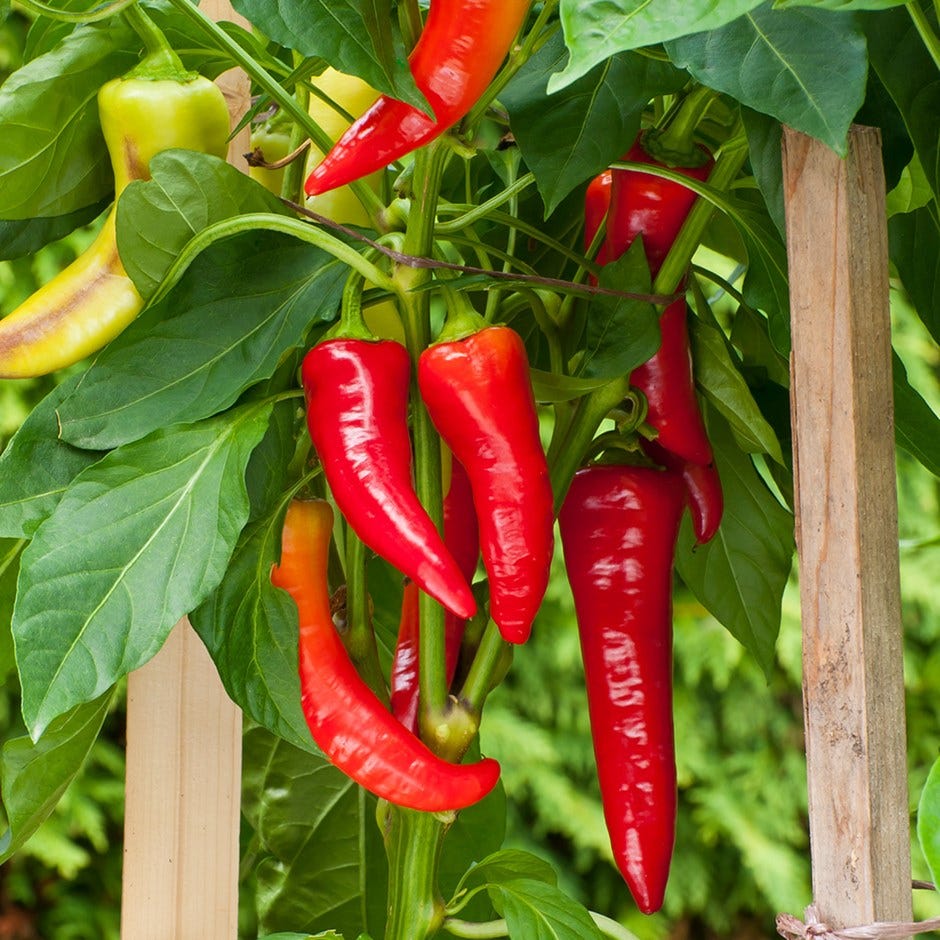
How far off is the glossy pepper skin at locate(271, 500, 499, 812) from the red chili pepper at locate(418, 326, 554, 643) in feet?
0.24

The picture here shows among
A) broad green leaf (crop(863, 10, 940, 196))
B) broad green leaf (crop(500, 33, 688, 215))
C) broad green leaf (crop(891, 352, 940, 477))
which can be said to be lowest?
broad green leaf (crop(891, 352, 940, 477))

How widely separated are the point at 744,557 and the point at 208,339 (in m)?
0.33

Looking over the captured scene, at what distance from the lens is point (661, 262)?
653 mm

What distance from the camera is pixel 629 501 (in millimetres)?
658

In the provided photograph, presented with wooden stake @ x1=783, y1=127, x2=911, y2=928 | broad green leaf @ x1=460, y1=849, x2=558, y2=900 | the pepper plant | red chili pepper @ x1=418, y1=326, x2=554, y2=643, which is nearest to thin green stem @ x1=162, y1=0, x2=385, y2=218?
the pepper plant

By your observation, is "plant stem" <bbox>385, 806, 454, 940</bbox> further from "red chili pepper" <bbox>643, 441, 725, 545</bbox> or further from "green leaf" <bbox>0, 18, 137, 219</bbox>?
"green leaf" <bbox>0, 18, 137, 219</bbox>

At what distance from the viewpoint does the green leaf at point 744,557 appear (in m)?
0.72

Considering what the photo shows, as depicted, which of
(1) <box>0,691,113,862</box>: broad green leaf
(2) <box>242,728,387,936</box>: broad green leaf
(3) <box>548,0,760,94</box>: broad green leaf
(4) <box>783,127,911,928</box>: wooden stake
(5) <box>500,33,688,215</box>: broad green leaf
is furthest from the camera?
(2) <box>242,728,387,936</box>: broad green leaf

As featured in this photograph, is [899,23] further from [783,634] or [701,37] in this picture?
[783,634]

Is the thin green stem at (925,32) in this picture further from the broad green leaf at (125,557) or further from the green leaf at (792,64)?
the broad green leaf at (125,557)

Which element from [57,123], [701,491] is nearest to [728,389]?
[701,491]

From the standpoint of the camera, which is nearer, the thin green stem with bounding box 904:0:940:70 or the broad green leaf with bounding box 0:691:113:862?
the thin green stem with bounding box 904:0:940:70

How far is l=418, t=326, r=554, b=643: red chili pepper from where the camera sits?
1.83 feet

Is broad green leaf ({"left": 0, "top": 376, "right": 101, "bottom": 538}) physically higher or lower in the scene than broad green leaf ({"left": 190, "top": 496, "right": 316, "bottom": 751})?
higher
